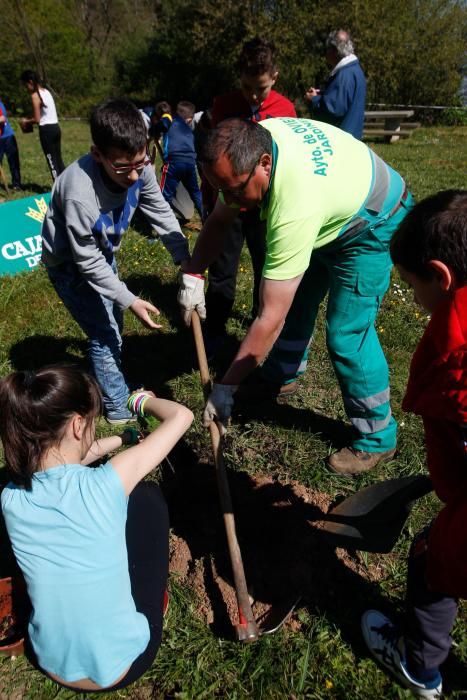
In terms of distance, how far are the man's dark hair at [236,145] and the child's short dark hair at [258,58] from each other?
A: 5.30ft

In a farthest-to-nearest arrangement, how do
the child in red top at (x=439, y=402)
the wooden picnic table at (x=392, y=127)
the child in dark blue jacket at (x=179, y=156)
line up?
the wooden picnic table at (x=392, y=127) → the child in dark blue jacket at (x=179, y=156) → the child in red top at (x=439, y=402)

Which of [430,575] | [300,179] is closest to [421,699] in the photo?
[430,575]

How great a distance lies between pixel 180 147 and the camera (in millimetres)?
6371

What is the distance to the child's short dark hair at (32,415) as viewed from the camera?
1556 mm

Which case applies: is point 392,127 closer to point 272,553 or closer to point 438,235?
point 272,553

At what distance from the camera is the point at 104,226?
2.63 meters

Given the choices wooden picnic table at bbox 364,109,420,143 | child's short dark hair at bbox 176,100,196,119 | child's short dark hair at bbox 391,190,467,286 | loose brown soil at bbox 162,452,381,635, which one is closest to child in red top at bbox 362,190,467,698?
child's short dark hair at bbox 391,190,467,286

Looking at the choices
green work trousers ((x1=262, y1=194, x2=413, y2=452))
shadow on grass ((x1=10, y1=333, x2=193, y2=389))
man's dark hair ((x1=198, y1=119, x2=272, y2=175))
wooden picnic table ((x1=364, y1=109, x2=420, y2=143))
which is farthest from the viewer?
wooden picnic table ((x1=364, y1=109, x2=420, y2=143))

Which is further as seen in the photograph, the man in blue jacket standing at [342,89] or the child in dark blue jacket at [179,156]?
the child in dark blue jacket at [179,156]

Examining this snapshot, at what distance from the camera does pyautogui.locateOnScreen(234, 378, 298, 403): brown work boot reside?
135 inches

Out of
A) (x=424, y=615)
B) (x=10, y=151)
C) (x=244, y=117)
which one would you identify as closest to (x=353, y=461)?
(x=424, y=615)

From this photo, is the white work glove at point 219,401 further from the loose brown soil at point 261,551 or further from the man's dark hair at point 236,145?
the man's dark hair at point 236,145

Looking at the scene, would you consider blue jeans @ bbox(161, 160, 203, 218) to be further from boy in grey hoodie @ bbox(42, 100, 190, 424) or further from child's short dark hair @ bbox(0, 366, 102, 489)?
child's short dark hair @ bbox(0, 366, 102, 489)

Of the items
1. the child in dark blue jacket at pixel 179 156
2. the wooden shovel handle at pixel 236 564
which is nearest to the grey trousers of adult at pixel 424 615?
the wooden shovel handle at pixel 236 564
